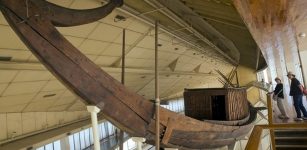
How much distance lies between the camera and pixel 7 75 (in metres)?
4.01

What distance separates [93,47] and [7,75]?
1.47 metres

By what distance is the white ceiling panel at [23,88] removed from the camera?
4344 millimetres

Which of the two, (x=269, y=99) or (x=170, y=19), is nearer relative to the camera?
(x=269, y=99)

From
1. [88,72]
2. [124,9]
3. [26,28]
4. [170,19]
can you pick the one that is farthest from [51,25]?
[170,19]

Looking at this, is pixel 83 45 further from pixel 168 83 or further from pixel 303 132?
pixel 168 83

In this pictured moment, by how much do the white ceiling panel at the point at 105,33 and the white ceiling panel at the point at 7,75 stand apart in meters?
1.25

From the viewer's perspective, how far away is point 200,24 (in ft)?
21.5

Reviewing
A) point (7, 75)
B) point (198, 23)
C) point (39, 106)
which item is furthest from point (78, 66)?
point (198, 23)

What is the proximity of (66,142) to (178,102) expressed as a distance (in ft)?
31.5

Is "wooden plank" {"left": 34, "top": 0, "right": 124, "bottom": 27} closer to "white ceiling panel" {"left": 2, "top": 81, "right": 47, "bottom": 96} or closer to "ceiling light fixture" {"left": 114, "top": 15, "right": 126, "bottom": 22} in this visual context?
"ceiling light fixture" {"left": 114, "top": 15, "right": 126, "bottom": 22}

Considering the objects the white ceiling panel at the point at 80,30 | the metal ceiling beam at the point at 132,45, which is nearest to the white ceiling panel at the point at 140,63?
the metal ceiling beam at the point at 132,45

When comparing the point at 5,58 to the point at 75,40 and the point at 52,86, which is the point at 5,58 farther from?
the point at 52,86

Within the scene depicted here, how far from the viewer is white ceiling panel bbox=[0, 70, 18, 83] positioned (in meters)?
3.91

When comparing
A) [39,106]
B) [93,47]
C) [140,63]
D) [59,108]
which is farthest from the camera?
[140,63]
